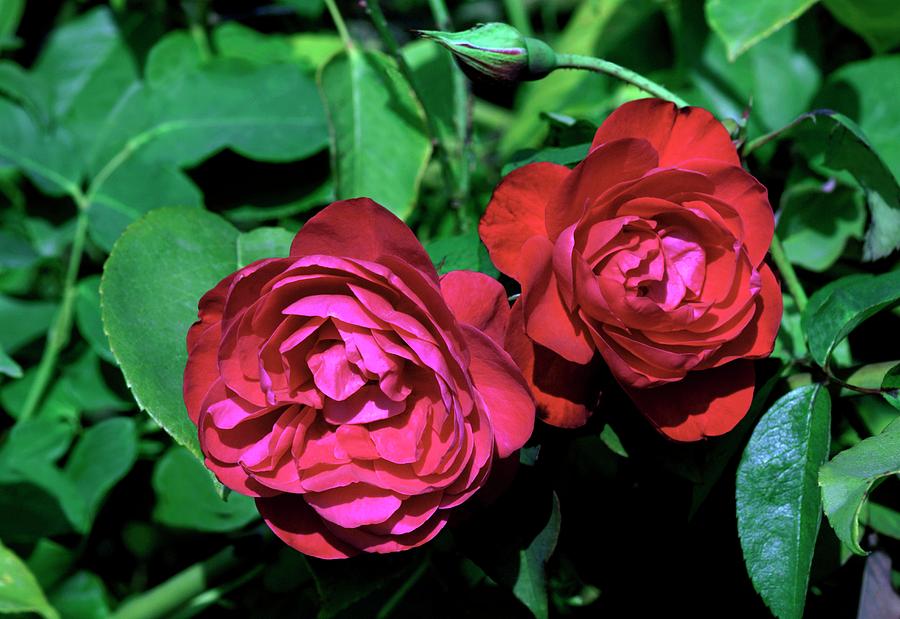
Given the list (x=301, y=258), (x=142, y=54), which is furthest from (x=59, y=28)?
(x=301, y=258)

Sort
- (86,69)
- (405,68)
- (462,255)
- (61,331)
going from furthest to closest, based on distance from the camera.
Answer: (86,69), (61,331), (405,68), (462,255)

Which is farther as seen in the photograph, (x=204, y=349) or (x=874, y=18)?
(x=874, y=18)

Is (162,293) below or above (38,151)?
above

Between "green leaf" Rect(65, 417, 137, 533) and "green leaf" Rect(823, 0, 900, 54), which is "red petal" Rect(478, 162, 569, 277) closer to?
"green leaf" Rect(65, 417, 137, 533)

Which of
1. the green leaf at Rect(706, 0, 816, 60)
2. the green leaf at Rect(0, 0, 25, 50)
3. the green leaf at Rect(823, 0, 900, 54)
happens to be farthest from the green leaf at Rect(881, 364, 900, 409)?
the green leaf at Rect(0, 0, 25, 50)

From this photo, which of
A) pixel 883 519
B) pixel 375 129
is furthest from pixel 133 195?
pixel 883 519

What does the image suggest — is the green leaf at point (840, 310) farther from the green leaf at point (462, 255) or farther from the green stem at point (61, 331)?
the green stem at point (61, 331)

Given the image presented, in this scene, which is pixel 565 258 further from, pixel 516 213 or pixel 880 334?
pixel 880 334

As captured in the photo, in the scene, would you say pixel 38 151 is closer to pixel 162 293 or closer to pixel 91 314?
pixel 91 314
